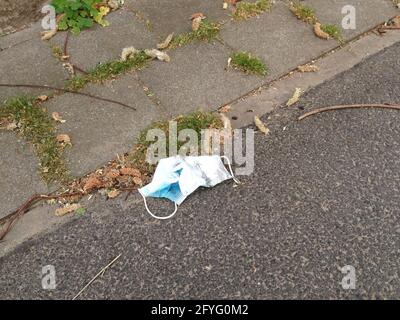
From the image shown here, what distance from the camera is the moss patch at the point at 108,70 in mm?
3536

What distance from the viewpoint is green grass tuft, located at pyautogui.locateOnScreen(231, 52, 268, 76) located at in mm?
3666

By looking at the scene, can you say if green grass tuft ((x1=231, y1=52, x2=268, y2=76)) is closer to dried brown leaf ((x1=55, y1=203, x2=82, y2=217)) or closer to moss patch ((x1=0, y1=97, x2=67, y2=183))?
moss patch ((x1=0, y1=97, x2=67, y2=183))

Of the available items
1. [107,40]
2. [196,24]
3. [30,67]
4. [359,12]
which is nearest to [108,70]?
[107,40]

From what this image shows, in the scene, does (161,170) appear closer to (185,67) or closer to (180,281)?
(180,281)

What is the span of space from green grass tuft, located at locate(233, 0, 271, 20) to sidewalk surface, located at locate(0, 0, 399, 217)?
0.21ft

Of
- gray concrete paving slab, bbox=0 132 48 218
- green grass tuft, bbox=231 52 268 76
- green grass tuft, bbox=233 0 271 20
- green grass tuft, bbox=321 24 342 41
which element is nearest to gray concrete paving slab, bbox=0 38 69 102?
gray concrete paving slab, bbox=0 132 48 218

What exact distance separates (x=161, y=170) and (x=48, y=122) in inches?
37.9

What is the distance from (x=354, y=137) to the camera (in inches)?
129

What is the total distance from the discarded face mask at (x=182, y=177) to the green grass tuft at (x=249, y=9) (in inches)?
67.6

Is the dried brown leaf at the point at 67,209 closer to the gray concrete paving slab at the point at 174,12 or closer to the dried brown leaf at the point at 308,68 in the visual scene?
the gray concrete paving slab at the point at 174,12

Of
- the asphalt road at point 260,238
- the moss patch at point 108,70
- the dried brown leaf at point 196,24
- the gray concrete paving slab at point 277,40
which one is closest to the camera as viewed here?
the asphalt road at point 260,238

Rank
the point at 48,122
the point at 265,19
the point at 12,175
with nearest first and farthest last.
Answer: the point at 12,175, the point at 48,122, the point at 265,19

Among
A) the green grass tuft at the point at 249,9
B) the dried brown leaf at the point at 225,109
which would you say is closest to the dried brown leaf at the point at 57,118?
the dried brown leaf at the point at 225,109
